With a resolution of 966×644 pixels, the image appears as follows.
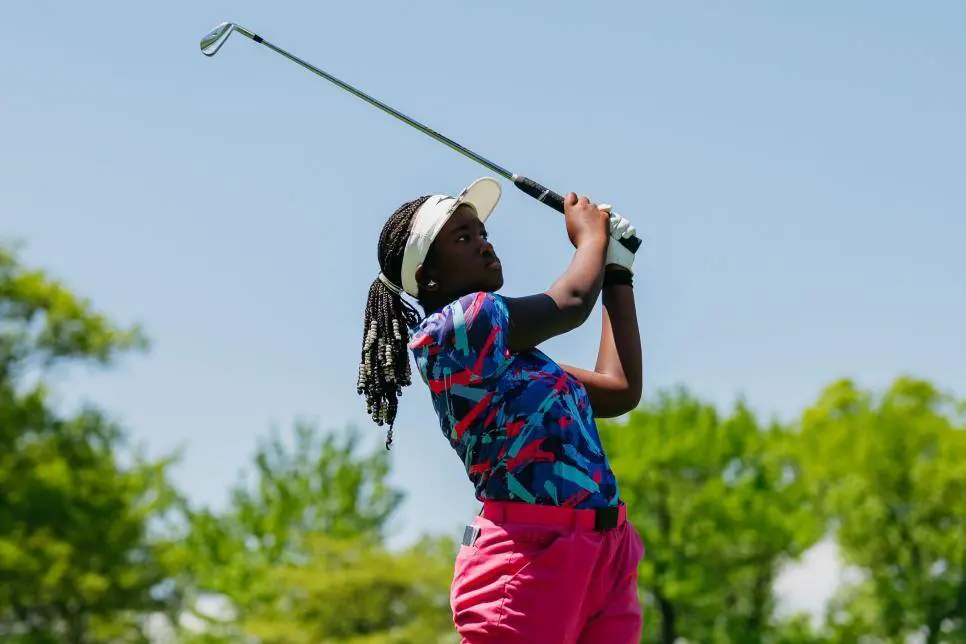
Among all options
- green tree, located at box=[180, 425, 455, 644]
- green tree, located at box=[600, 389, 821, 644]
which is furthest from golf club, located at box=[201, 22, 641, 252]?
green tree, located at box=[600, 389, 821, 644]

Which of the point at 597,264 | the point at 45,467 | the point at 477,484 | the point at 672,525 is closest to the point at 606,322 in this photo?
the point at 597,264

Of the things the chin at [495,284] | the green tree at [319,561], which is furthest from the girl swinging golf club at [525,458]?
the green tree at [319,561]

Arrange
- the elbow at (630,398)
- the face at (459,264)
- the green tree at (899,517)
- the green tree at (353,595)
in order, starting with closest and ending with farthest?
the face at (459,264) < the elbow at (630,398) < the green tree at (353,595) < the green tree at (899,517)

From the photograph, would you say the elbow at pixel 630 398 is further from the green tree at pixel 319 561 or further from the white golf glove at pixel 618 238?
the green tree at pixel 319 561

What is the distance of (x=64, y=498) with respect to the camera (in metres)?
26.5

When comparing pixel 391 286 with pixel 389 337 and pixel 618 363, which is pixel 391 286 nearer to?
pixel 389 337

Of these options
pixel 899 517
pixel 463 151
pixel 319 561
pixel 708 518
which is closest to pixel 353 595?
pixel 319 561

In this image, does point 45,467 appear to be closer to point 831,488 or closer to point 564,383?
point 831,488

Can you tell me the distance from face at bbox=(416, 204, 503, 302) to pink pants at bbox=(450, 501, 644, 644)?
67cm

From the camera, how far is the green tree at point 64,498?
26344 millimetres

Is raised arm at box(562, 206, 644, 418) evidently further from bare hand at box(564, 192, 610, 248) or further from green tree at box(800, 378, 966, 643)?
green tree at box(800, 378, 966, 643)

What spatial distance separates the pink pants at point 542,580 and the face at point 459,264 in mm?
671

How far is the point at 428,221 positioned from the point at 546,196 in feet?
1.64

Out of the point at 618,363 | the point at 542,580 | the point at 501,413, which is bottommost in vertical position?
the point at 542,580
